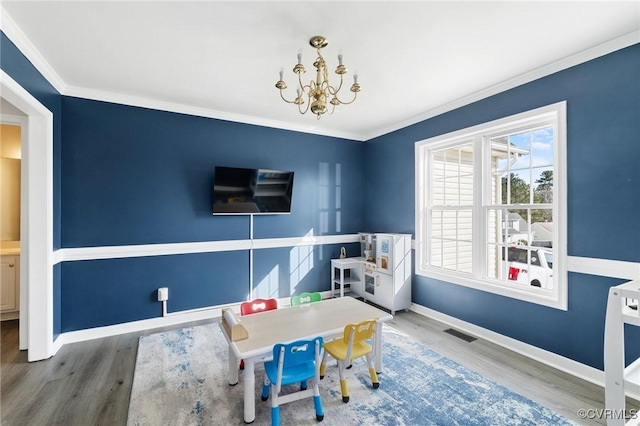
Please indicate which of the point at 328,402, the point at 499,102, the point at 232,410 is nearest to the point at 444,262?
the point at 499,102

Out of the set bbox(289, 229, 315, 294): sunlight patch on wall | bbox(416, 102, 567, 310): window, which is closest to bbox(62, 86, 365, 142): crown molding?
bbox(289, 229, 315, 294): sunlight patch on wall

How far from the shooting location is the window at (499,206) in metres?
2.79

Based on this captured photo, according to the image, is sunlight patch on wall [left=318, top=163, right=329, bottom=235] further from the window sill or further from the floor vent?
the floor vent

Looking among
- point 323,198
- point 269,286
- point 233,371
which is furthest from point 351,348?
point 323,198

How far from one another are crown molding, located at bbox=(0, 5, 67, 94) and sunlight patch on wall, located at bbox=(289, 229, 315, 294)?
11.1ft

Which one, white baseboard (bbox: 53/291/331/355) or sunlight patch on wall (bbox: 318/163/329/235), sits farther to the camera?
sunlight patch on wall (bbox: 318/163/329/235)

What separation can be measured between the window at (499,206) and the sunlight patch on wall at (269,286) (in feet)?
6.85

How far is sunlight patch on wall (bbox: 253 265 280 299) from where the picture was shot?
4.22 meters

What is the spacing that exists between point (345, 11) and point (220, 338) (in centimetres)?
339

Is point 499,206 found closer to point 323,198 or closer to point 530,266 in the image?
point 530,266

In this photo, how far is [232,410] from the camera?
83.0 inches

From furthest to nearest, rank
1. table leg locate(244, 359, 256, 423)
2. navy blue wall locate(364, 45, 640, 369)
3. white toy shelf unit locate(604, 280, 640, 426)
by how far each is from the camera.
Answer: navy blue wall locate(364, 45, 640, 369) < table leg locate(244, 359, 256, 423) < white toy shelf unit locate(604, 280, 640, 426)

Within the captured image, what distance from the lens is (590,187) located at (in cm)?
248

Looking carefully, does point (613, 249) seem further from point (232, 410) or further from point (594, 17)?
point (232, 410)
